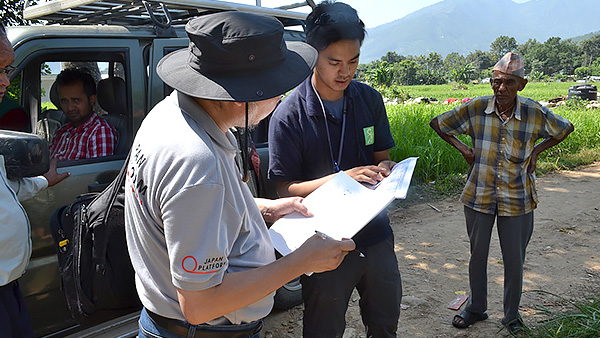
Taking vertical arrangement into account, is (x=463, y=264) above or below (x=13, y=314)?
below

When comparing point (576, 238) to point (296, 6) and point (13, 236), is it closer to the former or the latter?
point (296, 6)

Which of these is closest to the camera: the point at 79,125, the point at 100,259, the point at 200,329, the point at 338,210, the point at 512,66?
the point at 200,329

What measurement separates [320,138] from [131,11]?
1.88 m

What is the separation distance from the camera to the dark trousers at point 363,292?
2.26 metres

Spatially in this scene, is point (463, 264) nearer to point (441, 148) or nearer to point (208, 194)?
point (441, 148)

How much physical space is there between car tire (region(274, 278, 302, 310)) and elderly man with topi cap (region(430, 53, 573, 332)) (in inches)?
46.1

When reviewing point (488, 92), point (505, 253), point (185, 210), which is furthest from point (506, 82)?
point (488, 92)

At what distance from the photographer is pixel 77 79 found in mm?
3137

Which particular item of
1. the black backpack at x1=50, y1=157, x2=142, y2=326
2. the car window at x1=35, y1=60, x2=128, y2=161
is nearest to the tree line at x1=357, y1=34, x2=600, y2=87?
the car window at x1=35, y1=60, x2=128, y2=161

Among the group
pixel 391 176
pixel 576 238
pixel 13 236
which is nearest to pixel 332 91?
pixel 391 176

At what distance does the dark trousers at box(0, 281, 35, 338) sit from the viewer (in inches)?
76.7

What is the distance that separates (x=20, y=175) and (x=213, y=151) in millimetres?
1354

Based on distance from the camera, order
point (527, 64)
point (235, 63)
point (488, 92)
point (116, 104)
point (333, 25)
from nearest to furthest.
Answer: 1. point (235, 63)
2. point (333, 25)
3. point (116, 104)
4. point (488, 92)
5. point (527, 64)

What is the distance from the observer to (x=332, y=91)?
2338mm
